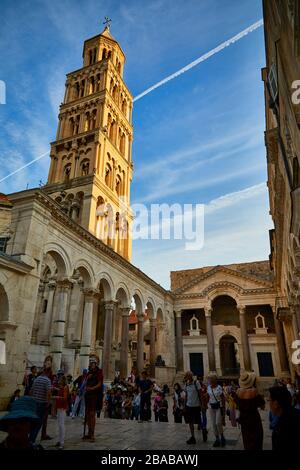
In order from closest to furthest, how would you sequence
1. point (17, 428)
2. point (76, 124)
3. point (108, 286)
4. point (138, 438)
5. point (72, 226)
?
point (17, 428), point (138, 438), point (72, 226), point (108, 286), point (76, 124)

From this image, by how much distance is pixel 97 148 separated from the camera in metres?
28.0

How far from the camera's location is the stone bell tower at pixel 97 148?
26.2 m

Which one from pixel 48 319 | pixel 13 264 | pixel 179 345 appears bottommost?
pixel 179 345

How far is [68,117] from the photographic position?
32.5 metres

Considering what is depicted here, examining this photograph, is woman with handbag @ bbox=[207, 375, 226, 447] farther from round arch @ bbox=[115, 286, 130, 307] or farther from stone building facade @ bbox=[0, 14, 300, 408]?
round arch @ bbox=[115, 286, 130, 307]

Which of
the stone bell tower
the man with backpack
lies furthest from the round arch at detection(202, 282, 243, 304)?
the man with backpack

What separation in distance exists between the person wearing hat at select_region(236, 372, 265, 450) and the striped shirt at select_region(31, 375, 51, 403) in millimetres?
3647

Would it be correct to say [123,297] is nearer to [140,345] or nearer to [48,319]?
[140,345]

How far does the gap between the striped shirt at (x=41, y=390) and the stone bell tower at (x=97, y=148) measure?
18.7 meters

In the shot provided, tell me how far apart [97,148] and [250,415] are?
2691cm

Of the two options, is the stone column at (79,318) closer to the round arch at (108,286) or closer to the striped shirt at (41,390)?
the round arch at (108,286)

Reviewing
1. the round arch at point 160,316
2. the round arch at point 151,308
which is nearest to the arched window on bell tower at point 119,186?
the round arch at point 151,308

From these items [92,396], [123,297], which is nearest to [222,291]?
[123,297]

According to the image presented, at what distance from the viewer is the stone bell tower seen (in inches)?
1030
